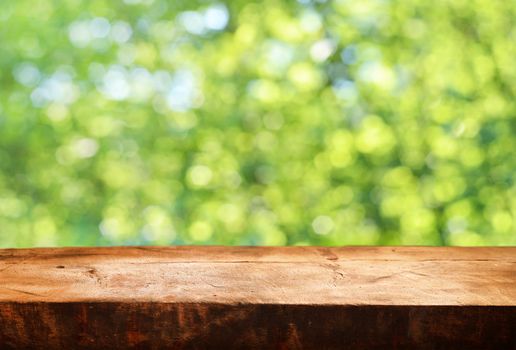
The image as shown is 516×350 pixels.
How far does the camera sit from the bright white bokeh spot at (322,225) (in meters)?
3.68

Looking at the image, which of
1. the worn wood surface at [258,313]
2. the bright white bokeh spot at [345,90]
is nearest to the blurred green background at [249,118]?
the bright white bokeh spot at [345,90]

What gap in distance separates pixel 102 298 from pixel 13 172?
11.1 ft

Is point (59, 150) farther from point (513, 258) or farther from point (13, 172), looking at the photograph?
point (513, 258)

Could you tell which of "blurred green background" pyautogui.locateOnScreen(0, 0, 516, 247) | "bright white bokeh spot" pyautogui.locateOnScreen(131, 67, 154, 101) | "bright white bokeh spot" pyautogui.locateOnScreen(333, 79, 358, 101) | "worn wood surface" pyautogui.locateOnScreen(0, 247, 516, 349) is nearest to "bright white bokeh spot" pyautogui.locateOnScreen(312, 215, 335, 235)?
"blurred green background" pyautogui.locateOnScreen(0, 0, 516, 247)

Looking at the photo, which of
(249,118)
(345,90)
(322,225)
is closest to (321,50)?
(345,90)

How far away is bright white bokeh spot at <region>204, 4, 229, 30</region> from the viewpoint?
148 inches

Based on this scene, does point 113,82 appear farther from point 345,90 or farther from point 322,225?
point 322,225

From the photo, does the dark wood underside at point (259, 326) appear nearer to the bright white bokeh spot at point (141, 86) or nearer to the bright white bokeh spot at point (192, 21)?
the bright white bokeh spot at point (141, 86)

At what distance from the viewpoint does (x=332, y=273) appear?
2.63ft

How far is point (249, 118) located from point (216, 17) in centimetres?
73

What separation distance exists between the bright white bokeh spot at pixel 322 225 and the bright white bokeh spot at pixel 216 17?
1473 millimetres

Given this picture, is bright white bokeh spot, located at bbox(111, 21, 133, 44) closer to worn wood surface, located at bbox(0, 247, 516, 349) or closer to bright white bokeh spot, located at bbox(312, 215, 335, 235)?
bright white bokeh spot, located at bbox(312, 215, 335, 235)

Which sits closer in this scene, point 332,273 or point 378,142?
point 332,273

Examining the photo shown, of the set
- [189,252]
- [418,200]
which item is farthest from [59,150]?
[189,252]
